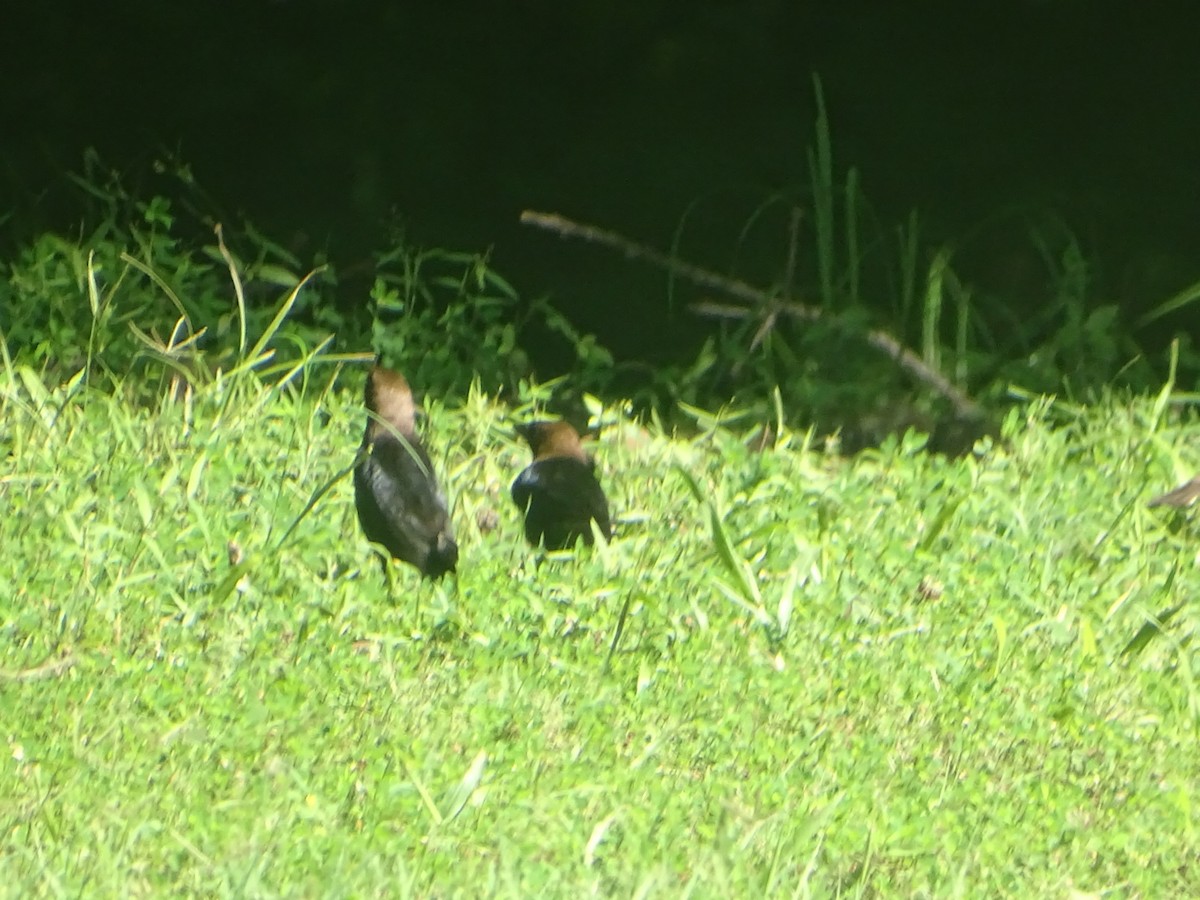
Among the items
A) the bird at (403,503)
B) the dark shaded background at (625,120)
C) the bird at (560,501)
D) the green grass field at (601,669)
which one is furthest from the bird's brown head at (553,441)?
the dark shaded background at (625,120)

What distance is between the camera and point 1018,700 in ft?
12.9

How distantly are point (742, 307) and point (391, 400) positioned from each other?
165 cm

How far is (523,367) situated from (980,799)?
2.63m

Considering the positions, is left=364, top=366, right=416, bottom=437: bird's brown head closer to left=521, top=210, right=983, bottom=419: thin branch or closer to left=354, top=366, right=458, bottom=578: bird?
left=354, top=366, right=458, bottom=578: bird

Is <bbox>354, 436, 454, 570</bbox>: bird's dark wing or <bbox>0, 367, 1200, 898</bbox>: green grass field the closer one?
<bbox>0, 367, 1200, 898</bbox>: green grass field

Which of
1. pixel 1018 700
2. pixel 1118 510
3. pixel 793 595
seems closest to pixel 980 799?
pixel 1018 700

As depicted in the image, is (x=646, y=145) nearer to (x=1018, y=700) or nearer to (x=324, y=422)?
(x=324, y=422)

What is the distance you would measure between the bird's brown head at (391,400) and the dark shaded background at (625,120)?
53.1 inches

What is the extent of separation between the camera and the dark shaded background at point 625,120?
6043 mm

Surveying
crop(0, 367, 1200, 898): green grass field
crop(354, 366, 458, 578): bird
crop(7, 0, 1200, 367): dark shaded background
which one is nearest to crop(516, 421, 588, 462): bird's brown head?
crop(0, 367, 1200, 898): green grass field

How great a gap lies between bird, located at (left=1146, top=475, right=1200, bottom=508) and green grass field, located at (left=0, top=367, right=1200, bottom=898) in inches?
2.3

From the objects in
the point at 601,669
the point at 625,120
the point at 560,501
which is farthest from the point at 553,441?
the point at 625,120

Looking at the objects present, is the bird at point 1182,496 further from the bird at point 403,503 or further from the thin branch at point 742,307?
the bird at point 403,503

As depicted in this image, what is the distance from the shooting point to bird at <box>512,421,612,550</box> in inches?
176
